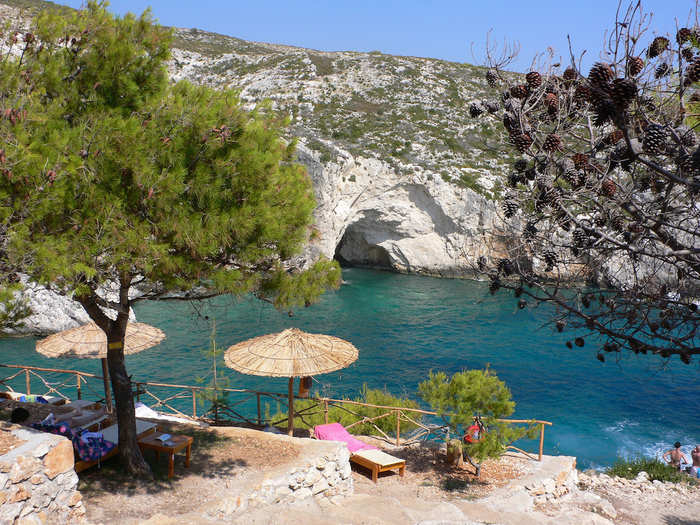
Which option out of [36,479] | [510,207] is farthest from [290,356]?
[510,207]

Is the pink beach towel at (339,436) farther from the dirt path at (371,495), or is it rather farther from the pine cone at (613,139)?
the pine cone at (613,139)

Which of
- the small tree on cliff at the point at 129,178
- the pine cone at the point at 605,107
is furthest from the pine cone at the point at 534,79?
the small tree on cliff at the point at 129,178

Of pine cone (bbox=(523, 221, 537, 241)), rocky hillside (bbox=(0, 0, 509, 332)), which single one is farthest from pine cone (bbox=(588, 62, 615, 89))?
rocky hillside (bbox=(0, 0, 509, 332))

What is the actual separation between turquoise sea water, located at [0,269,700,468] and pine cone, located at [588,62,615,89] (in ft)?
33.7

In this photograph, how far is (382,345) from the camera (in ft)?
87.3

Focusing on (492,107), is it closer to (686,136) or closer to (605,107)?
(605,107)

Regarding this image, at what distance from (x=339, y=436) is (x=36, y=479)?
6.78m

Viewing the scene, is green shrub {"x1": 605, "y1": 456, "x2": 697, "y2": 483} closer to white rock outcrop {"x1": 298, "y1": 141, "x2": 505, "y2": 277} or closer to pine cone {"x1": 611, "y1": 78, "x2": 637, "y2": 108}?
pine cone {"x1": 611, "y1": 78, "x2": 637, "y2": 108}

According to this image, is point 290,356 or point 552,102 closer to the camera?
point 552,102

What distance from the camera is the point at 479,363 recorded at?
2380 cm

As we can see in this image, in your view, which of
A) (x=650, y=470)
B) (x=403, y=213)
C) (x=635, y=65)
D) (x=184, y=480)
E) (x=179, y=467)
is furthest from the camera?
(x=403, y=213)

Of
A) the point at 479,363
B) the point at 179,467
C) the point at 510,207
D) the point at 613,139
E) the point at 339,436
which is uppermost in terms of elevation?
the point at 613,139

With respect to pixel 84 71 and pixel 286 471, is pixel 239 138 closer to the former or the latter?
pixel 84 71

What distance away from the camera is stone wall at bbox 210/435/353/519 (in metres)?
Result: 8.61
